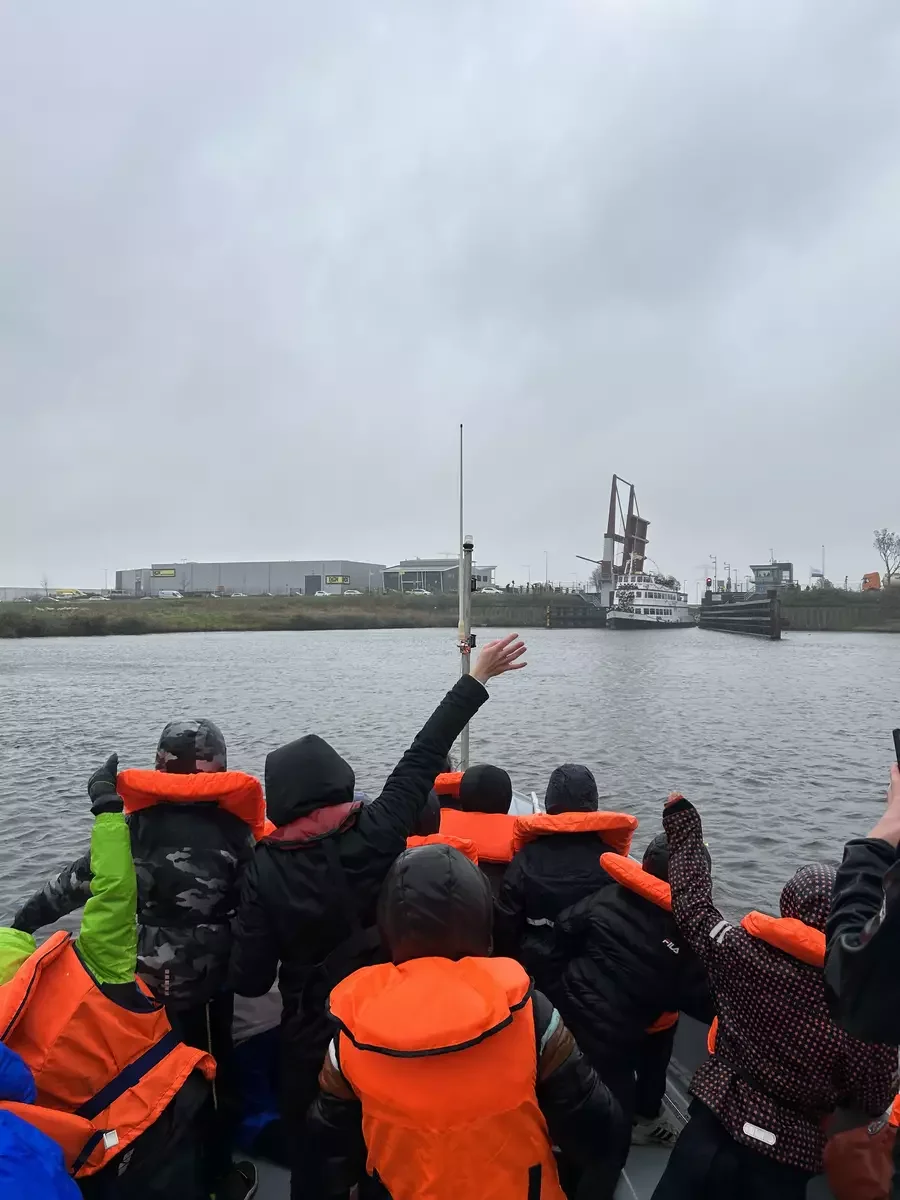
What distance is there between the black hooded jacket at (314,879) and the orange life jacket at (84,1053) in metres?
0.47

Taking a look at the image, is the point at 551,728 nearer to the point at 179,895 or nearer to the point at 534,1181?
the point at 179,895

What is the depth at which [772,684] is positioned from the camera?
106ft

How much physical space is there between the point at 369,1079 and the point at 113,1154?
88 cm

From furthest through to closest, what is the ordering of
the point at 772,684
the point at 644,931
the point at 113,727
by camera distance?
the point at 772,684 → the point at 113,727 → the point at 644,931

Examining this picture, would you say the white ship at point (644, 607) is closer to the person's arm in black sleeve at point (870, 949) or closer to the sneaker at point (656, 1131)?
the sneaker at point (656, 1131)

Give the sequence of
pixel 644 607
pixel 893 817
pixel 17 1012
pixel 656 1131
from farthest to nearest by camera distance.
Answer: pixel 644 607
pixel 656 1131
pixel 17 1012
pixel 893 817

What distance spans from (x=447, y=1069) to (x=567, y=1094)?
13.1 inches

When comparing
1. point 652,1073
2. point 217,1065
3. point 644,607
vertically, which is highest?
point 644,607

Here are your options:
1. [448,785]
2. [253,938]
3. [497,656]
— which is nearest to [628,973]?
[497,656]

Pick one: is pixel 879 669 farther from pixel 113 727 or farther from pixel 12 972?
pixel 12 972

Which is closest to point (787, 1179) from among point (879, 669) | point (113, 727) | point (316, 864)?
point (316, 864)

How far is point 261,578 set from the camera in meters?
130

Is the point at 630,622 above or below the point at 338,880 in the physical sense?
above

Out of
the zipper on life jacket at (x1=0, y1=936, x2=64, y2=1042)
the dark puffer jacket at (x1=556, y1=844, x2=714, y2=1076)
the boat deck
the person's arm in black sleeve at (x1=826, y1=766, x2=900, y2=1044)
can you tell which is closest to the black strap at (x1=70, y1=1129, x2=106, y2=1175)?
the zipper on life jacket at (x1=0, y1=936, x2=64, y2=1042)
